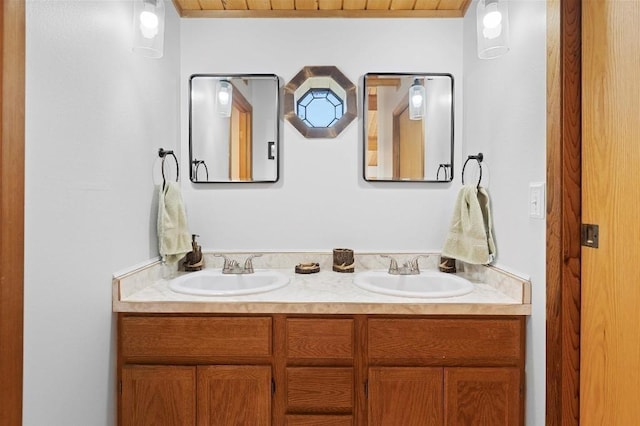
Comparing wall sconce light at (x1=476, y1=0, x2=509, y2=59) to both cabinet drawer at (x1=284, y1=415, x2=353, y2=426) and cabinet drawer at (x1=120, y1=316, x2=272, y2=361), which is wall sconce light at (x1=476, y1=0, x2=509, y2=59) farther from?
cabinet drawer at (x1=284, y1=415, x2=353, y2=426)

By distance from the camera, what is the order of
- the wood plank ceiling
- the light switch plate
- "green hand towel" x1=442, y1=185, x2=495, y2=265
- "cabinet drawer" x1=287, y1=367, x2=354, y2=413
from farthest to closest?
the wood plank ceiling → "green hand towel" x1=442, y1=185, x2=495, y2=265 → "cabinet drawer" x1=287, y1=367, x2=354, y2=413 → the light switch plate

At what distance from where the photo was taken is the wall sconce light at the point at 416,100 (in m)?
1.86

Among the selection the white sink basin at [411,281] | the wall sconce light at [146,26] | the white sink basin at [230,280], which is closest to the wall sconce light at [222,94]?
Answer: the wall sconce light at [146,26]

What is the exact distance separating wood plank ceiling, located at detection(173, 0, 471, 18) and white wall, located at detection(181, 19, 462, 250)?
3 centimetres

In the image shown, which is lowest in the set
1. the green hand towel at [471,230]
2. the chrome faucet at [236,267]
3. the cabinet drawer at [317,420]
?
the cabinet drawer at [317,420]

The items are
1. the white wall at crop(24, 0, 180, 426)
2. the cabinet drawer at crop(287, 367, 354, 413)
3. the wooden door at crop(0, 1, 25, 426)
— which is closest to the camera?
Result: the wooden door at crop(0, 1, 25, 426)

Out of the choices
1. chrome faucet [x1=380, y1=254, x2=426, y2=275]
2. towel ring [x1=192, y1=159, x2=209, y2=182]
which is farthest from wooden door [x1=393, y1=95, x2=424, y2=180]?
towel ring [x1=192, y1=159, x2=209, y2=182]

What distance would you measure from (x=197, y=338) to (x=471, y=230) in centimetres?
122

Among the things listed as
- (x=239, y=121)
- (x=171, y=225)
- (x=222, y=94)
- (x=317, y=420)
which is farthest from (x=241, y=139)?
(x=317, y=420)

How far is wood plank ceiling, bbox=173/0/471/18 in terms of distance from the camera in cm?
181

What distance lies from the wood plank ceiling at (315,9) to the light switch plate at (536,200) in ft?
3.66

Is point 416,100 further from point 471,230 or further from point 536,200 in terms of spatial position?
point 536,200

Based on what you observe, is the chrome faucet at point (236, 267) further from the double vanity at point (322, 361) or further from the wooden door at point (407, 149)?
the wooden door at point (407, 149)

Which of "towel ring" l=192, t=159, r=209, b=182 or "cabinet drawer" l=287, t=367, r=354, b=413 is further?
"towel ring" l=192, t=159, r=209, b=182
